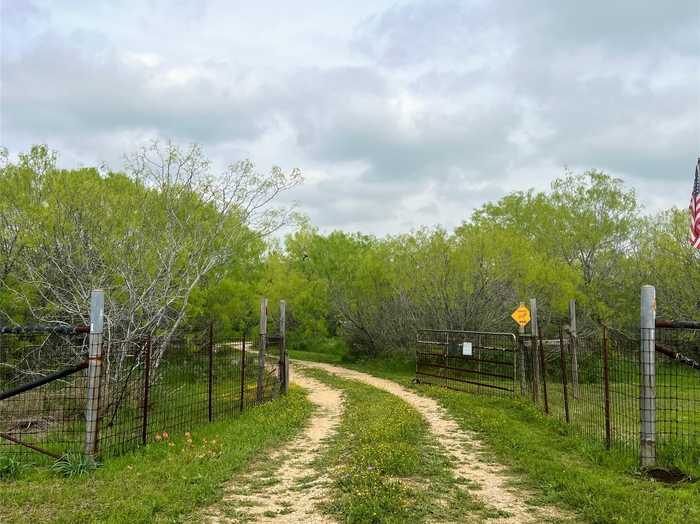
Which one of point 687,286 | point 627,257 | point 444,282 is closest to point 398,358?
point 444,282

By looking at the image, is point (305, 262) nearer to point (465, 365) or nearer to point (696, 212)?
point (465, 365)

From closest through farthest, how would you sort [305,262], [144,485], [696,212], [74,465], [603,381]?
[144,485] < [74,465] < [696,212] < [603,381] < [305,262]

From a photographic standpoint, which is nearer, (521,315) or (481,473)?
(481,473)

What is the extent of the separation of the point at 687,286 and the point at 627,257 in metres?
7.59

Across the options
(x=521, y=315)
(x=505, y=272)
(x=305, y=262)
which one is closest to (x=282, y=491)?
(x=521, y=315)

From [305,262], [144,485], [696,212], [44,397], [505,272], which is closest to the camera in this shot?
[144,485]

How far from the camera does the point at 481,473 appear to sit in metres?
7.10

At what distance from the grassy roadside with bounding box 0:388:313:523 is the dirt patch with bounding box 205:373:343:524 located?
239mm

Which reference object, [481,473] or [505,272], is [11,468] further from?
[505,272]

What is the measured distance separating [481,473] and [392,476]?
3.94 ft

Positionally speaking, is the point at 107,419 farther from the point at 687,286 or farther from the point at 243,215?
the point at 687,286

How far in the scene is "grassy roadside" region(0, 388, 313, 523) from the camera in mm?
5520

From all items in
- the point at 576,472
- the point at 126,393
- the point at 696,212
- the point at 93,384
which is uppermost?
the point at 696,212

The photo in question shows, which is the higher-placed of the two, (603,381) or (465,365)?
(603,381)
